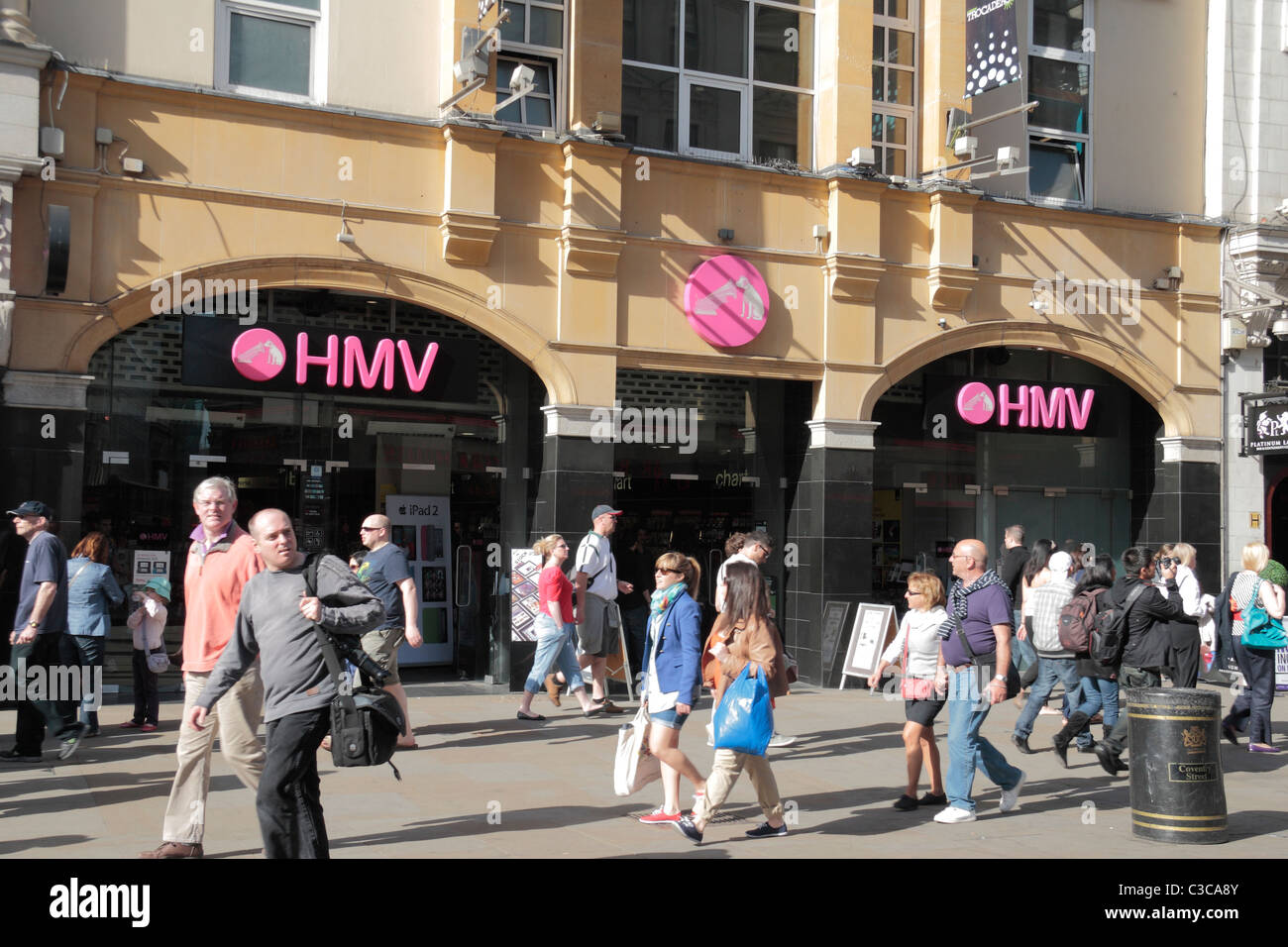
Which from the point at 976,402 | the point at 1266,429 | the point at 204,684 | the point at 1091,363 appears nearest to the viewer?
the point at 204,684

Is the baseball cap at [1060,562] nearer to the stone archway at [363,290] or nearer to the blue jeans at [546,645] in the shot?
the blue jeans at [546,645]

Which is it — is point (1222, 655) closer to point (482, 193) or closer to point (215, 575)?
point (482, 193)

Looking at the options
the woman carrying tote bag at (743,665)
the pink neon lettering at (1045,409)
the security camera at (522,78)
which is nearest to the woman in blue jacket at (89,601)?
the woman carrying tote bag at (743,665)

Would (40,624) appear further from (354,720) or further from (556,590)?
(354,720)

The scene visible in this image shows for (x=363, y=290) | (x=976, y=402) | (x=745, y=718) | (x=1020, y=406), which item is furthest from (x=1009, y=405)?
(x=745, y=718)

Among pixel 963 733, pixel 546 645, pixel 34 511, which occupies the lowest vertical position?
pixel 963 733

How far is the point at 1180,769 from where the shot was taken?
7.34 m

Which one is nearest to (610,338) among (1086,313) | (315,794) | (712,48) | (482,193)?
(482,193)

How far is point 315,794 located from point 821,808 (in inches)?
151

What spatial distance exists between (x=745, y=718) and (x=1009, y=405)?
9.80 metres

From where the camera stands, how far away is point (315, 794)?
5703mm

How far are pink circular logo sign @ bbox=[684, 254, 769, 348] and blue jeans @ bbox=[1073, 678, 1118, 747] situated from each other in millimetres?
5756

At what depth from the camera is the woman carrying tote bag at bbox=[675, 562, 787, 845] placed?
23.5ft

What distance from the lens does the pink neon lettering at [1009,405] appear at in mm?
15766
